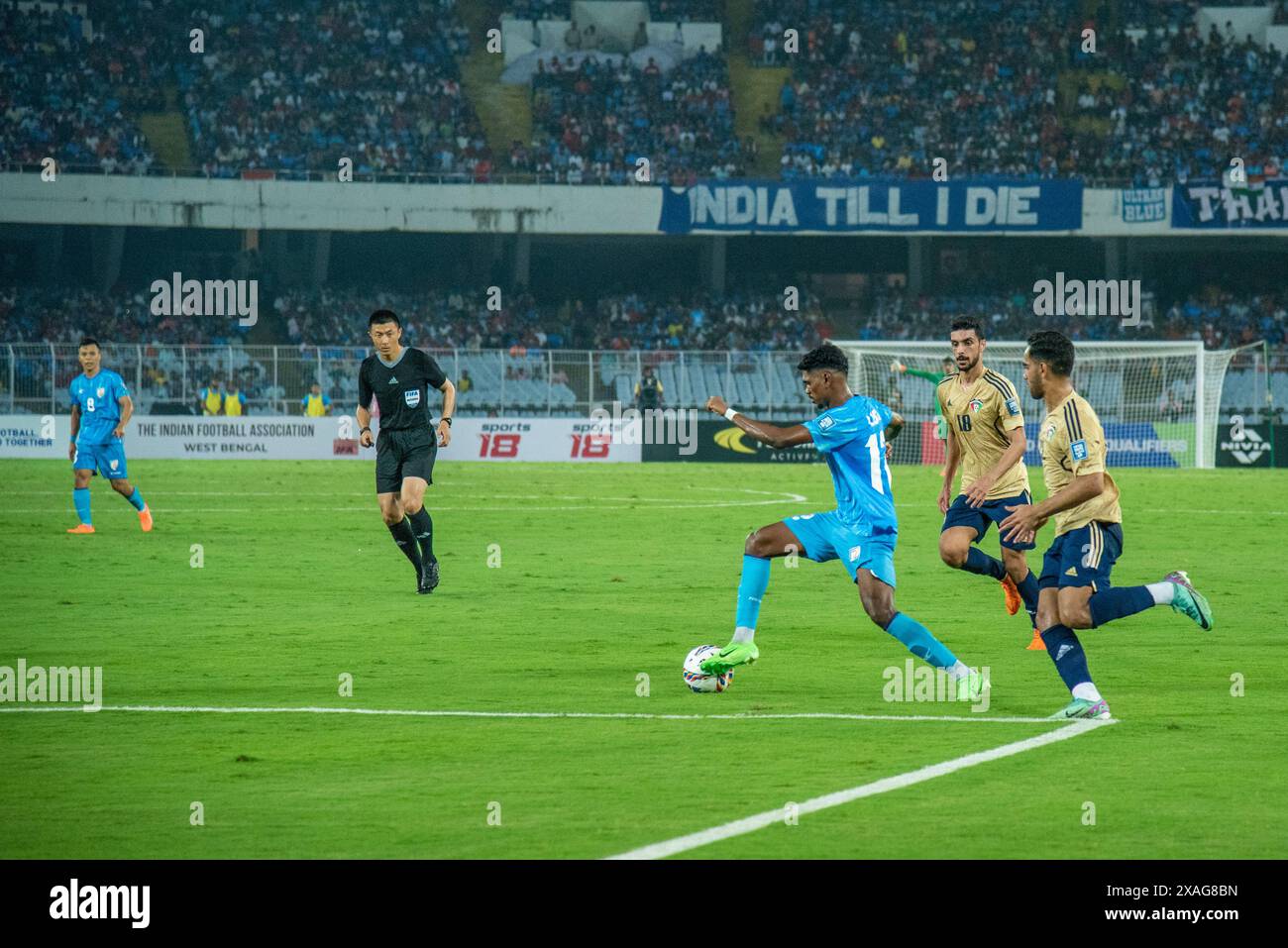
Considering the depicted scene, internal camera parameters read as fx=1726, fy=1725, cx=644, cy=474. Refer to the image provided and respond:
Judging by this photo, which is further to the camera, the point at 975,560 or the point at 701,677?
the point at 975,560

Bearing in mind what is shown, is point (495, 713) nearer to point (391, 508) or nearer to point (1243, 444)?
point (391, 508)

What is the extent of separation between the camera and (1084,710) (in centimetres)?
939

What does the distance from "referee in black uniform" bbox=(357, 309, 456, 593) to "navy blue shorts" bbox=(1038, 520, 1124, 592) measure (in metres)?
7.50

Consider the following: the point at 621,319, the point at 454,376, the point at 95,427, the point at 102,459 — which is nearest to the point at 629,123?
the point at 621,319

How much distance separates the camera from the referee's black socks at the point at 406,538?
16125 millimetres

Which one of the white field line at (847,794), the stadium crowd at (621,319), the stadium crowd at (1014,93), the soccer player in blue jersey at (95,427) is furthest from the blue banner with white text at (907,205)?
the white field line at (847,794)

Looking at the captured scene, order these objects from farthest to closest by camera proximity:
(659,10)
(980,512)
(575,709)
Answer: (659,10) → (980,512) → (575,709)

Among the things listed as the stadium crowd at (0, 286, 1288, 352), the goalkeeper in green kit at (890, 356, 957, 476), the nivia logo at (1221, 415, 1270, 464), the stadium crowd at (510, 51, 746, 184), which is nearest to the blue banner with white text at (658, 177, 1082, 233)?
the stadium crowd at (510, 51, 746, 184)

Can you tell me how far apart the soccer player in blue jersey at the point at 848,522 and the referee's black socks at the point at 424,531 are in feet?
20.2

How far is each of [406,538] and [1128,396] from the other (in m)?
31.6

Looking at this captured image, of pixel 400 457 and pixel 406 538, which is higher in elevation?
pixel 400 457

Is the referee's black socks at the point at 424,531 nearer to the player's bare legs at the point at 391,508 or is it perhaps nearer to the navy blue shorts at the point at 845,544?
the player's bare legs at the point at 391,508

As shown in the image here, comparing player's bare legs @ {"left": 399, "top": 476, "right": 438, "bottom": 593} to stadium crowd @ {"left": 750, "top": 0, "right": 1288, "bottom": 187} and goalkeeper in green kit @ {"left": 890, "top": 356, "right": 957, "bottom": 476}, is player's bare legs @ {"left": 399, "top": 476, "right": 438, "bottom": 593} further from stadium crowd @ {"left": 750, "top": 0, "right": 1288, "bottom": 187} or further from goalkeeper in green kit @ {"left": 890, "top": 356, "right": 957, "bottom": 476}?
stadium crowd @ {"left": 750, "top": 0, "right": 1288, "bottom": 187}

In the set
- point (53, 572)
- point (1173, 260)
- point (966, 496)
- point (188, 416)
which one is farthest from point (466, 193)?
point (966, 496)
